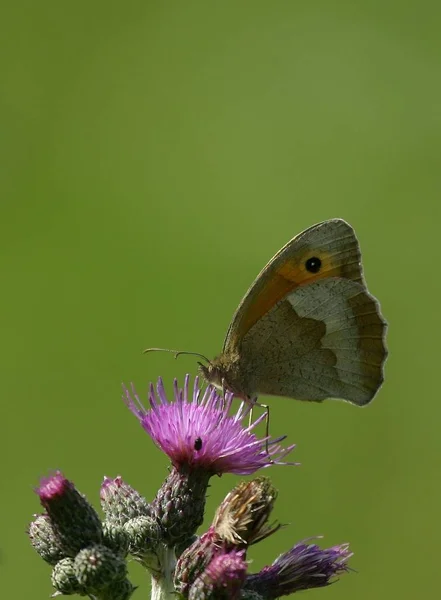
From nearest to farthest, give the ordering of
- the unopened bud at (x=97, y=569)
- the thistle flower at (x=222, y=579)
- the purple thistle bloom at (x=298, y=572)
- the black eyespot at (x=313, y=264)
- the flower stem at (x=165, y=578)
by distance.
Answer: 1. the thistle flower at (x=222, y=579)
2. the unopened bud at (x=97, y=569)
3. the flower stem at (x=165, y=578)
4. the purple thistle bloom at (x=298, y=572)
5. the black eyespot at (x=313, y=264)

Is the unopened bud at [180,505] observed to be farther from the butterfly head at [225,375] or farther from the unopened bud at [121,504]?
the butterfly head at [225,375]

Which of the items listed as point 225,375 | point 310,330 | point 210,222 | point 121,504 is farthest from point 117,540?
point 210,222

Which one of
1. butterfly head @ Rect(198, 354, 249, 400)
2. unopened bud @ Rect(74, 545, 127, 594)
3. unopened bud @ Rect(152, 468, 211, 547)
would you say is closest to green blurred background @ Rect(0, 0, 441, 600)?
butterfly head @ Rect(198, 354, 249, 400)

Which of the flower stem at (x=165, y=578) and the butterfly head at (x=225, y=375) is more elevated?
the butterfly head at (x=225, y=375)

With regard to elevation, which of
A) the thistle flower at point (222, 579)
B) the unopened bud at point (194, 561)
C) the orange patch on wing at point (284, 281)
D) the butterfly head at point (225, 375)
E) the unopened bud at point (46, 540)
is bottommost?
the thistle flower at point (222, 579)

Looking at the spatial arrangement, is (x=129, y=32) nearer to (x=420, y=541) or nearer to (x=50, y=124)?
(x=50, y=124)

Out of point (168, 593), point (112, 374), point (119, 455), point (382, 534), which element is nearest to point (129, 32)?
point (112, 374)

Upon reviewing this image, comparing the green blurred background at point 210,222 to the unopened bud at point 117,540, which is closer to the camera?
the unopened bud at point 117,540

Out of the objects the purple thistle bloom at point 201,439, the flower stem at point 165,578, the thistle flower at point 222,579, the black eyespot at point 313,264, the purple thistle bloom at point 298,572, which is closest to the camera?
the thistle flower at point 222,579

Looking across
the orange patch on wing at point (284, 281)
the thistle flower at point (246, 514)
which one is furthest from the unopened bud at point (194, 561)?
the orange patch on wing at point (284, 281)
